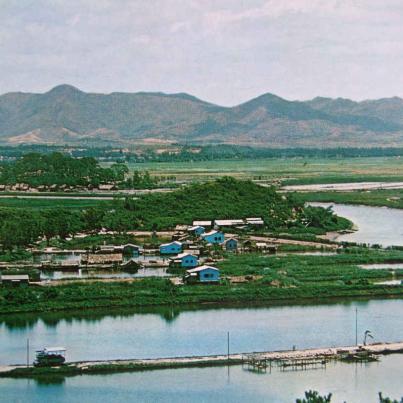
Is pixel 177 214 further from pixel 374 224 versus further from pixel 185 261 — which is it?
pixel 185 261

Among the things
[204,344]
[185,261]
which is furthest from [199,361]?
[185,261]

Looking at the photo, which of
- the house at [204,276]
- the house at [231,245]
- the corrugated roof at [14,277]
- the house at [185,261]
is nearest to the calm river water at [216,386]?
the house at [204,276]

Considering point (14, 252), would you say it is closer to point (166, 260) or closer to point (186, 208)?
point (166, 260)

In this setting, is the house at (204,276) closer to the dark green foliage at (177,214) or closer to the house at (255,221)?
the dark green foliage at (177,214)

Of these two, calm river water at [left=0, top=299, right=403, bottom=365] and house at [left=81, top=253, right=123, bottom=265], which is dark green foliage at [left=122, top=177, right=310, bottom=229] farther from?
calm river water at [left=0, top=299, right=403, bottom=365]

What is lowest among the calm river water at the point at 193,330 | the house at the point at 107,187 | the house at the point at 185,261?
the calm river water at the point at 193,330

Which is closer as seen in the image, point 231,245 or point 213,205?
point 231,245
